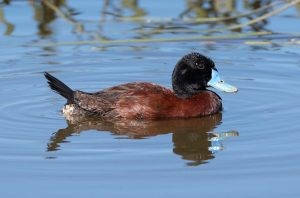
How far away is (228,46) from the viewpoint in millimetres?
12477

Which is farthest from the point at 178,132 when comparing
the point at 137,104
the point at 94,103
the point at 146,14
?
the point at 146,14

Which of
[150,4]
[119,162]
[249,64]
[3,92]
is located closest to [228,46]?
[249,64]

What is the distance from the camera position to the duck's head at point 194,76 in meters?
10.1

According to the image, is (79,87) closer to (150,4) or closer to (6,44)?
(6,44)

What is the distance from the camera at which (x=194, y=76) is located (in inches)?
403

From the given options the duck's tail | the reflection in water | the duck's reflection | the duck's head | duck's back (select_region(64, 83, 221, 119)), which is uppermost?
the reflection in water

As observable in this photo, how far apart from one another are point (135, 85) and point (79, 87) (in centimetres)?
118

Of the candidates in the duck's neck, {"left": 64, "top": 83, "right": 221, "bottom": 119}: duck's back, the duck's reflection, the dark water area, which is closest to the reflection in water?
the dark water area

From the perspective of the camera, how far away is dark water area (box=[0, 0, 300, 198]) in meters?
7.65

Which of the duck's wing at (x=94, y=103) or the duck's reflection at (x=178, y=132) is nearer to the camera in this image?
the duck's reflection at (x=178, y=132)

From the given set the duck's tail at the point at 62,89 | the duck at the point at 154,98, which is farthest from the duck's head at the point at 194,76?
the duck's tail at the point at 62,89

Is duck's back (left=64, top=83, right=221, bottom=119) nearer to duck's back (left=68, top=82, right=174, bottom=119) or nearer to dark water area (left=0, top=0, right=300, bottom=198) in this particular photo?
duck's back (left=68, top=82, right=174, bottom=119)

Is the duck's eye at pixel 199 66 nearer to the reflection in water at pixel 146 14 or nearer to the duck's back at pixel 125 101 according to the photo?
the duck's back at pixel 125 101

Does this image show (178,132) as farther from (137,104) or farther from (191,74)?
(191,74)
